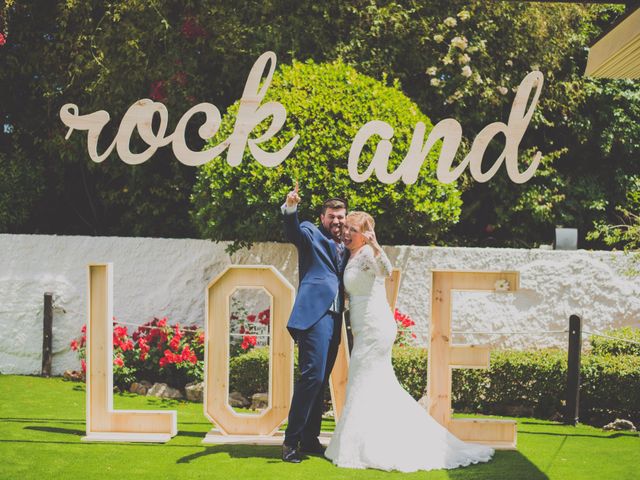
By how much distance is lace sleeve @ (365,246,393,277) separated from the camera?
658 centimetres

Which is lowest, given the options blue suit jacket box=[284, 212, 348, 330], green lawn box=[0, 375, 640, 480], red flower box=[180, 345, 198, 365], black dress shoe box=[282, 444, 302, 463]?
green lawn box=[0, 375, 640, 480]

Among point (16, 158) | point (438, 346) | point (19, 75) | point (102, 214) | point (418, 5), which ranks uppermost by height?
point (418, 5)

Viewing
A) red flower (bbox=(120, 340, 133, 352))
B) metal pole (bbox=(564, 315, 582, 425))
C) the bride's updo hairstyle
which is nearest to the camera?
the bride's updo hairstyle

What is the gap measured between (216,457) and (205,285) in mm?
4359

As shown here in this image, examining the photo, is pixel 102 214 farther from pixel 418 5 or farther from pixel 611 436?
pixel 611 436

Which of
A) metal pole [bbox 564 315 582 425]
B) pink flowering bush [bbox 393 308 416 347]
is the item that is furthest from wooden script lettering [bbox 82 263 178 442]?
metal pole [bbox 564 315 582 425]

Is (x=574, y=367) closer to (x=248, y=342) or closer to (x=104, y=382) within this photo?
(x=248, y=342)

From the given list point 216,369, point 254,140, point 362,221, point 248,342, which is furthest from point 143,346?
point 362,221

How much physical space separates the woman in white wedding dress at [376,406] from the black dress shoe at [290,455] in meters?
0.23

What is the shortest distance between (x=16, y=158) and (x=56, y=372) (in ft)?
12.5

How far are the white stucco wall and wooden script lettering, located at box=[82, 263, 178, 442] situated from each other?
3500mm

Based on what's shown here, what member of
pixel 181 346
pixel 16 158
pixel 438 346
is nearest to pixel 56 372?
pixel 181 346

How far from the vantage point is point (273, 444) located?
7.04 metres

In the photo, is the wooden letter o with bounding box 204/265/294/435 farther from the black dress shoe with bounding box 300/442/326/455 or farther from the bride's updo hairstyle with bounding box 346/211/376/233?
the bride's updo hairstyle with bounding box 346/211/376/233
